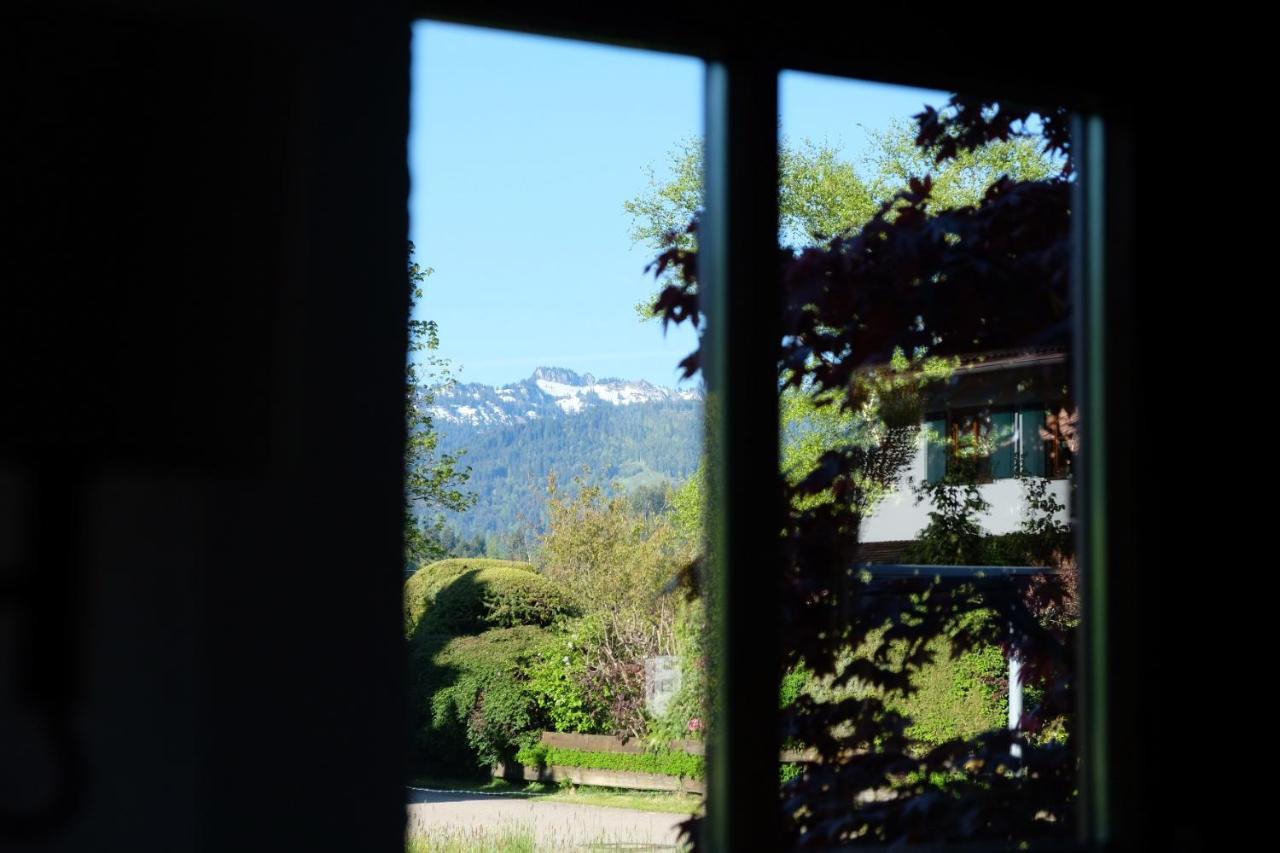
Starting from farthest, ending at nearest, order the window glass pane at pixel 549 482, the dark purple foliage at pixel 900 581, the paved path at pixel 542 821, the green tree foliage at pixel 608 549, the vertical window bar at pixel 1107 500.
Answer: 1. the paved path at pixel 542 821
2. the green tree foliage at pixel 608 549
3. the window glass pane at pixel 549 482
4. the dark purple foliage at pixel 900 581
5. the vertical window bar at pixel 1107 500

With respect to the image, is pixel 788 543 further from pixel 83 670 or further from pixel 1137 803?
pixel 83 670

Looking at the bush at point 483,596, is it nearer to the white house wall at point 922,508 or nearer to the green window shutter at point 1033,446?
the white house wall at point 922,508

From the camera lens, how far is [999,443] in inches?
141

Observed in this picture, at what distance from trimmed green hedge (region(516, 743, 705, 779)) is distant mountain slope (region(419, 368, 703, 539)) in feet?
3.90

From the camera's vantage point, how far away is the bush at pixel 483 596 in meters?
4.97

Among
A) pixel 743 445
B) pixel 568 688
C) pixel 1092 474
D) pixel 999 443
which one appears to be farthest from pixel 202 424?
pixel 568 688

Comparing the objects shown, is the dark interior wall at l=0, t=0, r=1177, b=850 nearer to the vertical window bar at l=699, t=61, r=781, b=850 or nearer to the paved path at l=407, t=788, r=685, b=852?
the vertical window bar at l=699, t=61, r=781, b=850

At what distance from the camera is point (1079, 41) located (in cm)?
179

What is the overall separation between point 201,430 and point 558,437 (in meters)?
2.73

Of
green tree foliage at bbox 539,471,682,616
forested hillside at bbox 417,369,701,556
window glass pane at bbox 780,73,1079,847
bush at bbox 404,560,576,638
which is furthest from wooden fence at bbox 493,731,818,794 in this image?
window glass pane at bbox 780,73,1079,847

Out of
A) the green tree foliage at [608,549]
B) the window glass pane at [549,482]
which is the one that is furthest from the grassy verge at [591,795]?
the green tree foliage at [608,549]

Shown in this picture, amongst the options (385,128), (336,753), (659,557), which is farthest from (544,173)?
(336,753)

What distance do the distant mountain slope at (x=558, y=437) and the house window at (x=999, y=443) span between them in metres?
0.84

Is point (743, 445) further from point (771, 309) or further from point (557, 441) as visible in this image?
point (557, 441)
